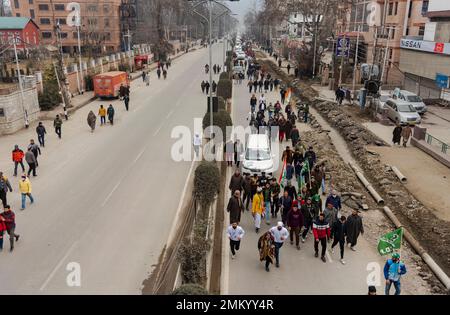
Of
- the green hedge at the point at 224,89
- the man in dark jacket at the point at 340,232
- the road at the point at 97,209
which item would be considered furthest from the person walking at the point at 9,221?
the green hedge at the point at 224,89

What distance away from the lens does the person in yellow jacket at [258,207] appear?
41.4 feet

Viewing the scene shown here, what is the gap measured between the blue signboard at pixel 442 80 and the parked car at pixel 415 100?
3648 mm

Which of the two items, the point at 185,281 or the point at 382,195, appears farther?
the point at 382,195

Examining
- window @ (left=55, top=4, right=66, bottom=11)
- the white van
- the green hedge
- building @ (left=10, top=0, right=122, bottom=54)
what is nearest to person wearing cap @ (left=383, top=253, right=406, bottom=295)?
the white van

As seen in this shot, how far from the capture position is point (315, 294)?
32.7 feet

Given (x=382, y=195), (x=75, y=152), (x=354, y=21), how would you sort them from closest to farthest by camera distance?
1. (x=382, y=195)
2. (x=75, y=152)
3. (x=354, y=21)

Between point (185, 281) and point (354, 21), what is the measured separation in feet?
184

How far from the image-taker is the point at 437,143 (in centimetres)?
2197

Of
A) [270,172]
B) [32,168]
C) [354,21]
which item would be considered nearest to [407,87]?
[354,21]

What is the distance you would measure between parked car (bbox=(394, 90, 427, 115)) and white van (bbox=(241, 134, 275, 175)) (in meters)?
14.6

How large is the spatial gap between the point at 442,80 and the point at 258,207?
81.8 ft

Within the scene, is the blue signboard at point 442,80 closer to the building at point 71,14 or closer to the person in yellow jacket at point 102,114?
the person in yellow jacket at point 102,114
